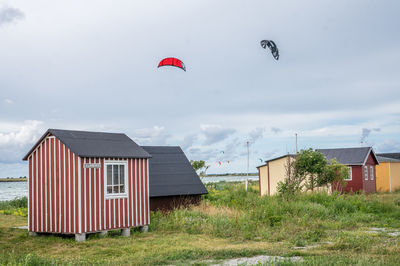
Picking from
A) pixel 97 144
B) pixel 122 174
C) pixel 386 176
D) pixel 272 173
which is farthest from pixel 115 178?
pixel 386 176

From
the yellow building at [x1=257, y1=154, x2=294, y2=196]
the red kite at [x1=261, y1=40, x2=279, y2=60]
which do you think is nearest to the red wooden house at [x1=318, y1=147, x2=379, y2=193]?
the yellow building at [x1=257, y1=154, x2=294, y2=196]

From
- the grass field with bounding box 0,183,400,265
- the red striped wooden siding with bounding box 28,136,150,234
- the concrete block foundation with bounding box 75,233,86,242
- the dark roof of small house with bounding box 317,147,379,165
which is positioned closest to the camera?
the grass field with bounding box 0,183,400,265

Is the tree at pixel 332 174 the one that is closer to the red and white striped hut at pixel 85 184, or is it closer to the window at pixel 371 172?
the window at pixel 371 172

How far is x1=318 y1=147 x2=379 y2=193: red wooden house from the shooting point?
34.0m

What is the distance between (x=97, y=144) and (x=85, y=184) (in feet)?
4.95

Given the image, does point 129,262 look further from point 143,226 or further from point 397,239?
point 397,239

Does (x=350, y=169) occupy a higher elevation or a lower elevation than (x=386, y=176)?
higher

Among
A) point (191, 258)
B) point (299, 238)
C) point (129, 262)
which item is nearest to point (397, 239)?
point (299, 238)

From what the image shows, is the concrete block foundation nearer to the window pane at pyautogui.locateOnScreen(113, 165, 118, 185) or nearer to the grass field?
the grass field

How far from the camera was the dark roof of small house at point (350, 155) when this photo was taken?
113 feet

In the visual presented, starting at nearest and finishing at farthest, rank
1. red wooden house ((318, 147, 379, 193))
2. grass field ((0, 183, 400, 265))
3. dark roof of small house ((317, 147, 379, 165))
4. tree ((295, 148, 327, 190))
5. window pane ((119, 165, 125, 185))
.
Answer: grass field ((0, 183, 400, 265))
window pane ((119, 165, 125, 185))
tree ((295, 148, 327, 190))
red wooden house ((318, 147, 379, 193))
dark roof of small house ((317, 147, 379, 165))

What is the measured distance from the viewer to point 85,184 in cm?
1298

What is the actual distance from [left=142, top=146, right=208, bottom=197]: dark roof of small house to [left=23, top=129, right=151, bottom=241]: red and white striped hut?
2708 millimetres

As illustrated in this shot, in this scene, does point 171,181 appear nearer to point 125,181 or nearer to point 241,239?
point 125,181
